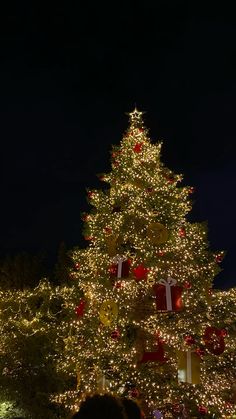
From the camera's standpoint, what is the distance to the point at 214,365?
10117 millimetres

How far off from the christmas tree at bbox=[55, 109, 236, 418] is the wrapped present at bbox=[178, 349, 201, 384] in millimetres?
22

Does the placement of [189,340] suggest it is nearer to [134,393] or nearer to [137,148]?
[134,393]

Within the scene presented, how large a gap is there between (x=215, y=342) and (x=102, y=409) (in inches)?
304

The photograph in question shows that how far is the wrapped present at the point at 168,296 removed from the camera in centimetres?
945

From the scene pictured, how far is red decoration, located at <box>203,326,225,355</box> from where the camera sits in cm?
948

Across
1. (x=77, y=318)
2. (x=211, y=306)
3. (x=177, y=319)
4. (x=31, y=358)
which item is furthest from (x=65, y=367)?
(x=211, y=306)

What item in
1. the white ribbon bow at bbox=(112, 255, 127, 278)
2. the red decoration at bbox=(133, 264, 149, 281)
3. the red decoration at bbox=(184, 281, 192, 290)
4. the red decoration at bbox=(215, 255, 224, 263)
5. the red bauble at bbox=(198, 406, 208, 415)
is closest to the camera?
the red bauble at bbox=(198, 406, 208, 415)

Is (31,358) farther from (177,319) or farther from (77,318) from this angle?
(177,319)

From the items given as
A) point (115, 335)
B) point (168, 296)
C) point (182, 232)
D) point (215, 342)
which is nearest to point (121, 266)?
point (168, 296)

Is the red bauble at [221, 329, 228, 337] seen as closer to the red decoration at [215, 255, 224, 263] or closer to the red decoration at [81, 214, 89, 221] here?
the red decoration at [215, 255, 224, 263]

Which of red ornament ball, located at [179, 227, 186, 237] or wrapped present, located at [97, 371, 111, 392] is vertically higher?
red ornament ball, located at [179, 227, 186, 237]

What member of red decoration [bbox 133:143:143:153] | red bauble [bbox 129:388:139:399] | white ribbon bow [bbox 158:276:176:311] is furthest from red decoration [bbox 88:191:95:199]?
red bauble [bbox 129:388:139:399]

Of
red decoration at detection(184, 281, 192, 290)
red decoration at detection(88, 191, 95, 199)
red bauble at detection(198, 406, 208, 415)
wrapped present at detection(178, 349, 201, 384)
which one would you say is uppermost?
red decoration at detection(88, 191, 95, 199)

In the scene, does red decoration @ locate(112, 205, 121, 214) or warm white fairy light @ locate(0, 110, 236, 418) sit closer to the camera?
warm white fairy light @ locate(0, 110, 236, 418)
